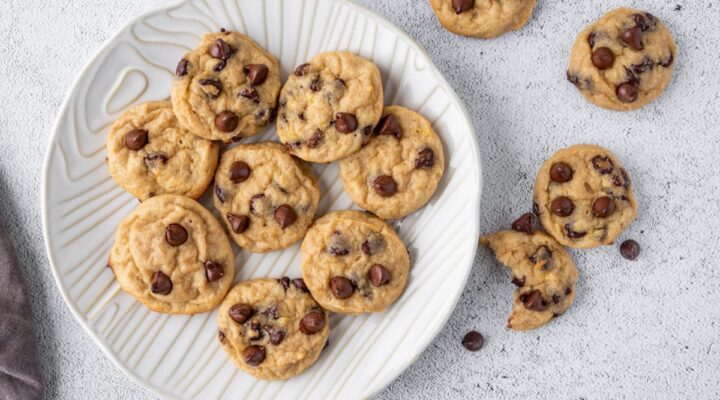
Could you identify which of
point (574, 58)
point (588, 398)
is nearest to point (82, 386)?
point (588, 398)

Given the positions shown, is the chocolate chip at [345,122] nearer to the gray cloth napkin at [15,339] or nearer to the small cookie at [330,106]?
the small cookie at [330,106]

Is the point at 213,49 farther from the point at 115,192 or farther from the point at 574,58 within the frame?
the point at 574,58

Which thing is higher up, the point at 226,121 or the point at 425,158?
the point at 226,121

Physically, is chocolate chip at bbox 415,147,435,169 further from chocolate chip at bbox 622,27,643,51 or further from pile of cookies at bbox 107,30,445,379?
chocolate chip at bbox 622,27,643,51

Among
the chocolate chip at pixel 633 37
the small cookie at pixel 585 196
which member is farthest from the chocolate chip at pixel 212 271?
the chocolate chip at pixel 633 37

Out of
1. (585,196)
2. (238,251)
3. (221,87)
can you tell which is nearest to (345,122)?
(221,87)

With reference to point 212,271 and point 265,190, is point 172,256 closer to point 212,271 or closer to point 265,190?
point 212,271

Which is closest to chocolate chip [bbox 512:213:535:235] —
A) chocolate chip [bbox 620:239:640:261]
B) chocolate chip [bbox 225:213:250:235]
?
chocolate chip [bbox 620:239:640:261]
